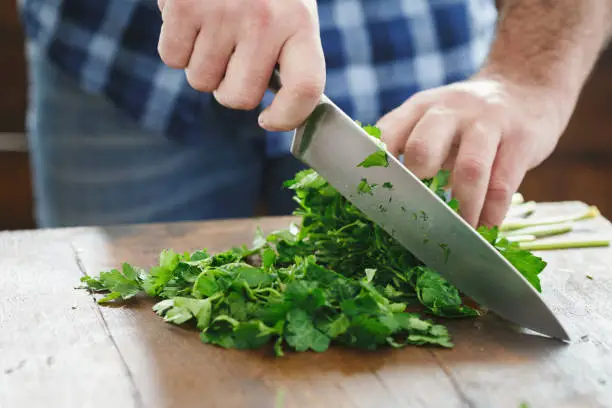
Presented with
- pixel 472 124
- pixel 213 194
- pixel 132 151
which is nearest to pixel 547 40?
pixel 472 124

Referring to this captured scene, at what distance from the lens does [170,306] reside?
45.8 inches

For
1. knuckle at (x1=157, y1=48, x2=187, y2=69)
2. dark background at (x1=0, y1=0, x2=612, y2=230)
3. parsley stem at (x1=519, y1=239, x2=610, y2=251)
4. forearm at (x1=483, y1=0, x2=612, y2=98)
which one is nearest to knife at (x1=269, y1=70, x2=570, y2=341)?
knuckle at (x1=157, y1=48, x2=187, y2=69)

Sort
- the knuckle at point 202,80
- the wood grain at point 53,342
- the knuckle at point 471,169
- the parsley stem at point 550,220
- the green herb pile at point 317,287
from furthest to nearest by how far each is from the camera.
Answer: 1. the parsley stem at point 550,220
2. the knuckle at point 471,169
3. the knuckle at point 202,80
4. the green herb pile at point 317,287
5. the wood grain at point 53,342

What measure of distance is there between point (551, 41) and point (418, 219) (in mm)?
727

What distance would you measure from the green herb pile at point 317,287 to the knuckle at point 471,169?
0.12 feet

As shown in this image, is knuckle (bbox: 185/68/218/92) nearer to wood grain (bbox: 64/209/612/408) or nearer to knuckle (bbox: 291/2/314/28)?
knuckle (bbox: 291/2/314/28)

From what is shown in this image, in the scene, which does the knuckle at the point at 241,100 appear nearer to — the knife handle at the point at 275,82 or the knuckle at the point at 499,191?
the knife handle at the point at 275,82

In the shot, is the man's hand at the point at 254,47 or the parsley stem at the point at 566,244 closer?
the man's hand at the point at 254,47

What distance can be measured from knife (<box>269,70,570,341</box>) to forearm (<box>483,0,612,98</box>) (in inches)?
22.1

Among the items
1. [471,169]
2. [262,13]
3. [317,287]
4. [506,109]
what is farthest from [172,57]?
[506,109]

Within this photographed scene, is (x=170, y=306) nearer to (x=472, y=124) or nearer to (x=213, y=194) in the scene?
(x=472, y=124)

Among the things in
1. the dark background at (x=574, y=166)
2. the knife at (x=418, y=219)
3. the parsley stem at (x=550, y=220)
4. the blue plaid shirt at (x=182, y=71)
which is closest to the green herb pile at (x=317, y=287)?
the knife at (x=418, y=219)

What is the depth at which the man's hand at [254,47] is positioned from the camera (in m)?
1.11

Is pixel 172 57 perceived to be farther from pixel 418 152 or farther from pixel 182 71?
pixel 182 71
